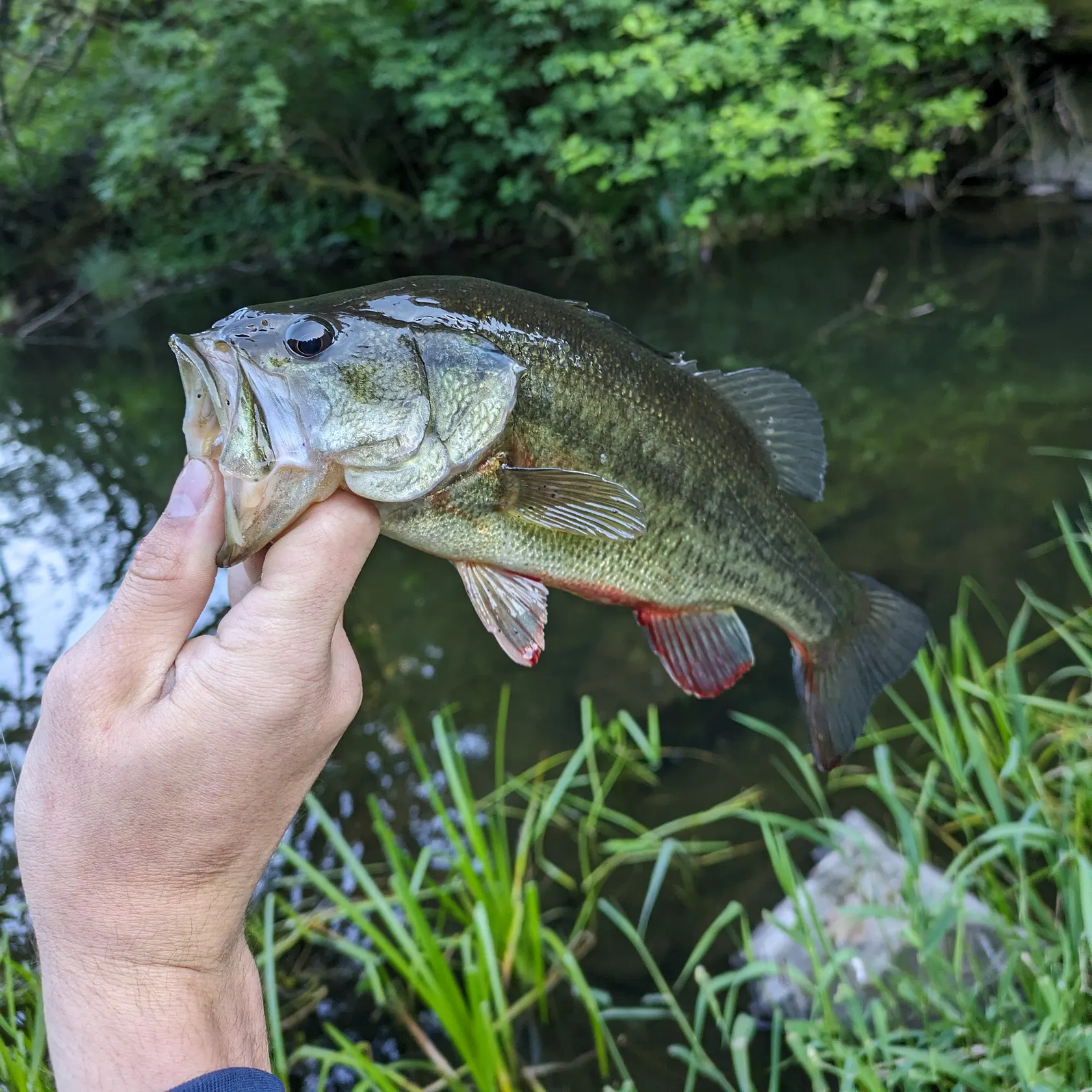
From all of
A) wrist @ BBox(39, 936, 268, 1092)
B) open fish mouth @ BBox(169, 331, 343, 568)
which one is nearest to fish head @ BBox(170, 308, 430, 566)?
open fish mouth @ BBox(169, 331, 343, 568)

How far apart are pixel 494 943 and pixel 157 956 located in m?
1.70

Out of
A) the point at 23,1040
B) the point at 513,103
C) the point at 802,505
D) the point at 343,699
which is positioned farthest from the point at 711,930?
the point at 513,103

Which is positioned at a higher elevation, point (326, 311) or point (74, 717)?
point (326, 311)

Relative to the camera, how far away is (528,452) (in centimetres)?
156

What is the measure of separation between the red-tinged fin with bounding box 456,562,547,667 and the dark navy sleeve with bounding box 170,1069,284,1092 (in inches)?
29.3

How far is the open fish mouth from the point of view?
1.31 meters

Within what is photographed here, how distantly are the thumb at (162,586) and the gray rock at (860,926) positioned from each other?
1774 millimetres

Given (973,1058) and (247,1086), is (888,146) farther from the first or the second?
(247,1086)

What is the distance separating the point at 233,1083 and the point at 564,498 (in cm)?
98

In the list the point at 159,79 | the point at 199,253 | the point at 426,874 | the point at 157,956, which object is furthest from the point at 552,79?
the point at 157,956

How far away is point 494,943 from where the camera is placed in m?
2.81

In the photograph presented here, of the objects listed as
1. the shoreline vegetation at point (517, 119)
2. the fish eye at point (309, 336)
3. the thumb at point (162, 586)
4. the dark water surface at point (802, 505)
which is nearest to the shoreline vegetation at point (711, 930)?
the dark water surface at point (802, 505)

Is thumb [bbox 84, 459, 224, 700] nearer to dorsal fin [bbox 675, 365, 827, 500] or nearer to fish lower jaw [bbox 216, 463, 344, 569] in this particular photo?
fish lower jaw [bbox 216, 463, 344, 569]

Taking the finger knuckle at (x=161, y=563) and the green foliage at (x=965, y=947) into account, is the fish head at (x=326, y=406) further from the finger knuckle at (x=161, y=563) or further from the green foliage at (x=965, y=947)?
the green foliage at (x=965, y=947)
